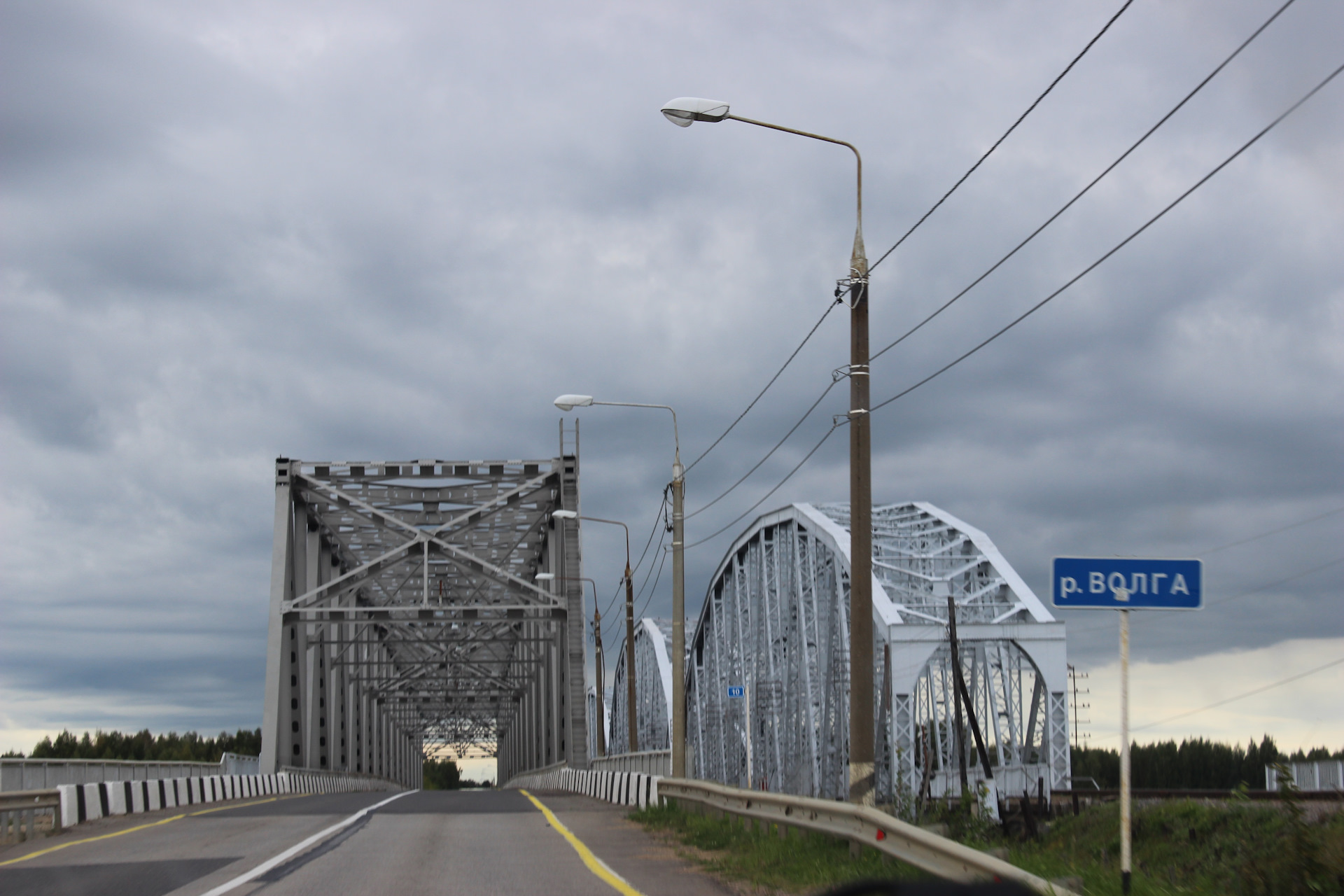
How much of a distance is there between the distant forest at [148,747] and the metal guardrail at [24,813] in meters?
66.4

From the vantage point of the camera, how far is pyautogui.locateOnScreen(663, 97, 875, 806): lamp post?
12.5 meters

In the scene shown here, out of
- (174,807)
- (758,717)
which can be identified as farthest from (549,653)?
(174,807)

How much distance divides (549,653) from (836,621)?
15486mm

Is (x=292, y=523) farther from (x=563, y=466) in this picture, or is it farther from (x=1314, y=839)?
(x=1314, y=839)

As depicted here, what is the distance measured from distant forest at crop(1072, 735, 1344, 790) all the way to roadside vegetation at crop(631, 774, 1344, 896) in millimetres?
54371

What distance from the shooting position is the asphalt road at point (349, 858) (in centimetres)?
1088

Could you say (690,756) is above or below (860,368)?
below

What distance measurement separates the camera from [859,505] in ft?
42.4

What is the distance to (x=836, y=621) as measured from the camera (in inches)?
2010

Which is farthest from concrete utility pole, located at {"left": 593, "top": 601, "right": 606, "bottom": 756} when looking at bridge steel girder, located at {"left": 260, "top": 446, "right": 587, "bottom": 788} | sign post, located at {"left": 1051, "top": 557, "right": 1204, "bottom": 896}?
sign post, located at {"left": 1051, "top": 557, "right": 1204, "bottom": 896}

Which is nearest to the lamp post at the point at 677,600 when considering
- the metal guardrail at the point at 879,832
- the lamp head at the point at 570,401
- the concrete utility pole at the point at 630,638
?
the lamp head at the point at 570,401

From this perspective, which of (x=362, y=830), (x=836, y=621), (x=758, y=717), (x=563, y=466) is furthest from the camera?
(x=758, y=717)

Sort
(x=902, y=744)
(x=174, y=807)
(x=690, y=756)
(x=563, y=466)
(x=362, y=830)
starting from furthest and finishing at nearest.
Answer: (x=690, y=756)
(x=563, y=466)
(x=902, y=744)
(x=174, y=807)
(x=362, y=830)

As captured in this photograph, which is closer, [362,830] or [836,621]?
[362,830]
